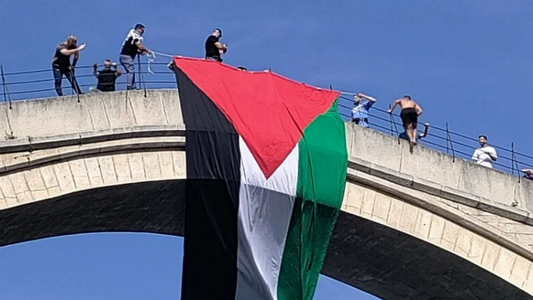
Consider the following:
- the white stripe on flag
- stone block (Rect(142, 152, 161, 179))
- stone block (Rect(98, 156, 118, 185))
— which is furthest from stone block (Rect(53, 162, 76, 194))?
the white stripe on flag

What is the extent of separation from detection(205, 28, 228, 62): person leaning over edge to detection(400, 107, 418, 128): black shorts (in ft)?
8.75

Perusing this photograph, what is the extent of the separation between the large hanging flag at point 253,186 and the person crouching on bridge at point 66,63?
4.65ft

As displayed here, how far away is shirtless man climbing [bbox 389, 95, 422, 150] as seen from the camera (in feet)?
97.1

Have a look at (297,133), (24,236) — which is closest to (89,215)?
(24,236)

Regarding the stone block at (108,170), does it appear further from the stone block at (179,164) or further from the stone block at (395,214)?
the stone block at (395,214)

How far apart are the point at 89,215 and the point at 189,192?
155cm

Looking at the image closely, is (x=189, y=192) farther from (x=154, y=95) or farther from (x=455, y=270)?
(x=455, y=270)

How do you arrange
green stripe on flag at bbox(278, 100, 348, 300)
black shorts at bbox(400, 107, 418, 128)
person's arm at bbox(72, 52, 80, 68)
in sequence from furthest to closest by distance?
black shorts at bbox(400, 107, 418, 128) → green stripe on flag at bbox(278, 100, 348, 300) → person's arm at bbox(72, 52, 80, 68)

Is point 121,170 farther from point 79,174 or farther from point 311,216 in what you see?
point 311,216

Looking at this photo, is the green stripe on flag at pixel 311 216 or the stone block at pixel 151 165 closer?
the stone block at pixel 151 165

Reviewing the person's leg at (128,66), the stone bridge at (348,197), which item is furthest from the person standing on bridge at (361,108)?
the person's leg at (128,66)

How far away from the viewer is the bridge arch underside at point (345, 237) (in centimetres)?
2762

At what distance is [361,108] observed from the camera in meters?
29.9

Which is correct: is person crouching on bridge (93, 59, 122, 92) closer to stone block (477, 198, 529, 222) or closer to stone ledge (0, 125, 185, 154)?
stone ledge (0, 125, 185, 154)
